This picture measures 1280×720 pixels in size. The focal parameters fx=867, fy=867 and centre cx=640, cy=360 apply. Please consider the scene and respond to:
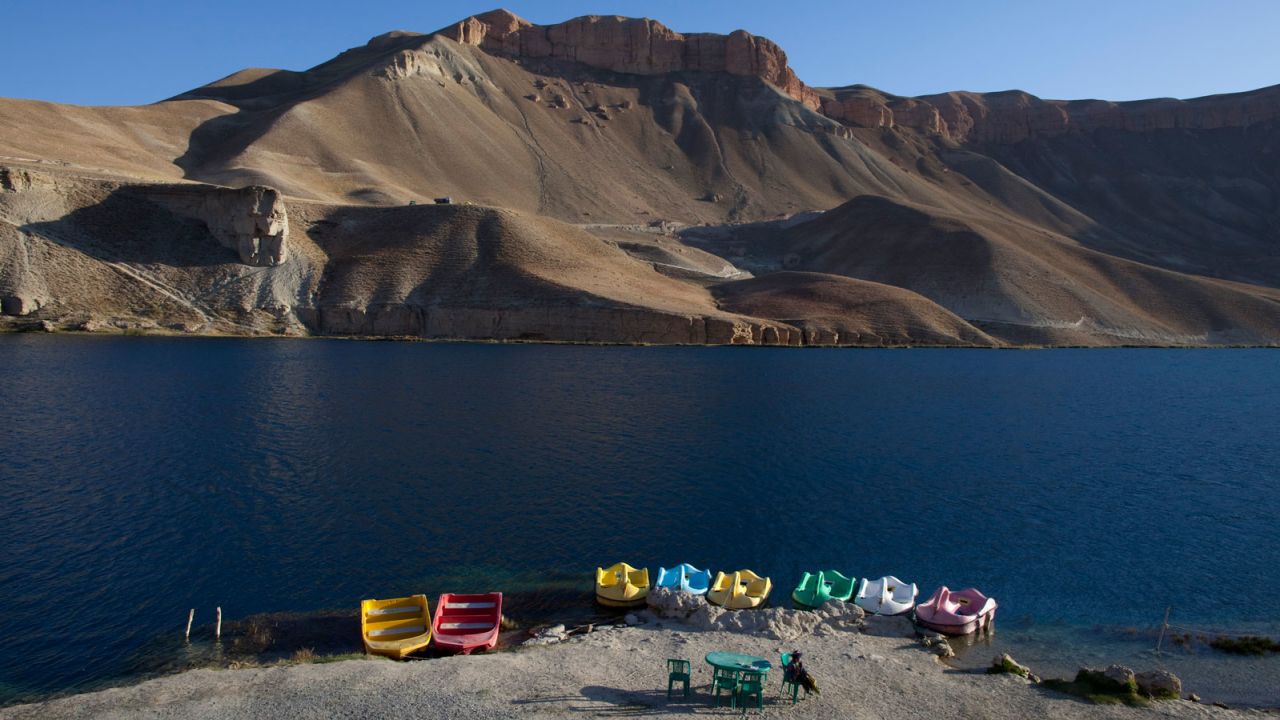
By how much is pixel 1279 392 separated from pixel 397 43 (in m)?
183

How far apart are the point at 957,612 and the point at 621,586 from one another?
9268 millimetres

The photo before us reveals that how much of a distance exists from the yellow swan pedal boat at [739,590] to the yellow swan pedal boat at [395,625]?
8017mm

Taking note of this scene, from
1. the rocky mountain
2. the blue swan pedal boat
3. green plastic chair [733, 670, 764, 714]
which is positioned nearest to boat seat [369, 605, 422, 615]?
the blue swan pedal boat

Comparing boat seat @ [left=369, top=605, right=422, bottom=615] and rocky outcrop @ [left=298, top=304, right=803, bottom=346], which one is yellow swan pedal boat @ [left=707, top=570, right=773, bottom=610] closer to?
boat seat @ [left=369, top=605, right=422, bottom=615]

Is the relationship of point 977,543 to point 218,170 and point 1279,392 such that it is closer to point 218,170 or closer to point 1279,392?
point 1279,392

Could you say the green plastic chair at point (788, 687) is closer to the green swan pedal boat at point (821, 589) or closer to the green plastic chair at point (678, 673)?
the green plastic chair at point (678, 673)

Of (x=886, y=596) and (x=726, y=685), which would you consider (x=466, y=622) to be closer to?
(x=726, y=685)

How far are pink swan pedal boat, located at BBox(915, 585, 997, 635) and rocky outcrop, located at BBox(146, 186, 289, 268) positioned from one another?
8826 cm

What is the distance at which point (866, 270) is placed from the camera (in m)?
139

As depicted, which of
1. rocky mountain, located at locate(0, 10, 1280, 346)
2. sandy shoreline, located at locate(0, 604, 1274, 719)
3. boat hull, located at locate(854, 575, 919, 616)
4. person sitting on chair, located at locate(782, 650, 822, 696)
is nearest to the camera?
sandy shoreline, located at locate(0, 604, 1274, 719)

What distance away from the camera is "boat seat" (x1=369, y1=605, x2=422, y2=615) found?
73.7ft

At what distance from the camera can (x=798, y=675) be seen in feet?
61.5

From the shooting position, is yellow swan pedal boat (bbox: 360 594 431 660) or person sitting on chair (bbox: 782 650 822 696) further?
yellow swan pedal boat (bbox: 360 594 431 660)

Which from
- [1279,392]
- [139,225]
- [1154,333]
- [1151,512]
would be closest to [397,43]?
[139,225]
